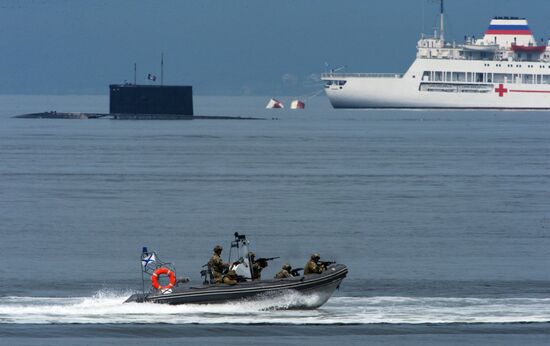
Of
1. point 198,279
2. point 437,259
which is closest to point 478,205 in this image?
point 437,259

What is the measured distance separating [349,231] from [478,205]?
Result: 479 inches

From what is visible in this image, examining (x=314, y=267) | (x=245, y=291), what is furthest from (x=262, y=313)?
(x=314, y=267)

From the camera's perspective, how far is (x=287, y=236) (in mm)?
43219

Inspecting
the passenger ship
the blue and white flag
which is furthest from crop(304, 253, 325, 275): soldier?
the passenger ship

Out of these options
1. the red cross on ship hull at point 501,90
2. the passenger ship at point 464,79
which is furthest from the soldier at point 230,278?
the red cross on ship hull at point 501,90

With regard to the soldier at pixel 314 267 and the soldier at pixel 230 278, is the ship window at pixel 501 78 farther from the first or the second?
the soldier at pixel 230 278

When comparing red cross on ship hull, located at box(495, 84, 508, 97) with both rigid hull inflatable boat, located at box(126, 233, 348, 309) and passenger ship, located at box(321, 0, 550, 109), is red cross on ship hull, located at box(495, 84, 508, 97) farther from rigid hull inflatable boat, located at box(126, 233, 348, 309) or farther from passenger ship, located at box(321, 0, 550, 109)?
rigid hull inflatable boat, located at box(126, 233, 348, 309)

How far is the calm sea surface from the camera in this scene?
26594 millimetres

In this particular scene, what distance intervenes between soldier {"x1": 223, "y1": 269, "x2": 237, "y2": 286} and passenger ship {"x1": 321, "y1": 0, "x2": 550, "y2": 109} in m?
150

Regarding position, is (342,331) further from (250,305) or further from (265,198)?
(265,198)

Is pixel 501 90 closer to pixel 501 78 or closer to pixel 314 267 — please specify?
pixel 501 78

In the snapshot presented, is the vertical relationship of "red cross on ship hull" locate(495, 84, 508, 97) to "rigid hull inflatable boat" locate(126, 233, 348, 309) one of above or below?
above

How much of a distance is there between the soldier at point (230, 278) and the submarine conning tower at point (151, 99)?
121167mm

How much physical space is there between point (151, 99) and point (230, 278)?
424 ft
